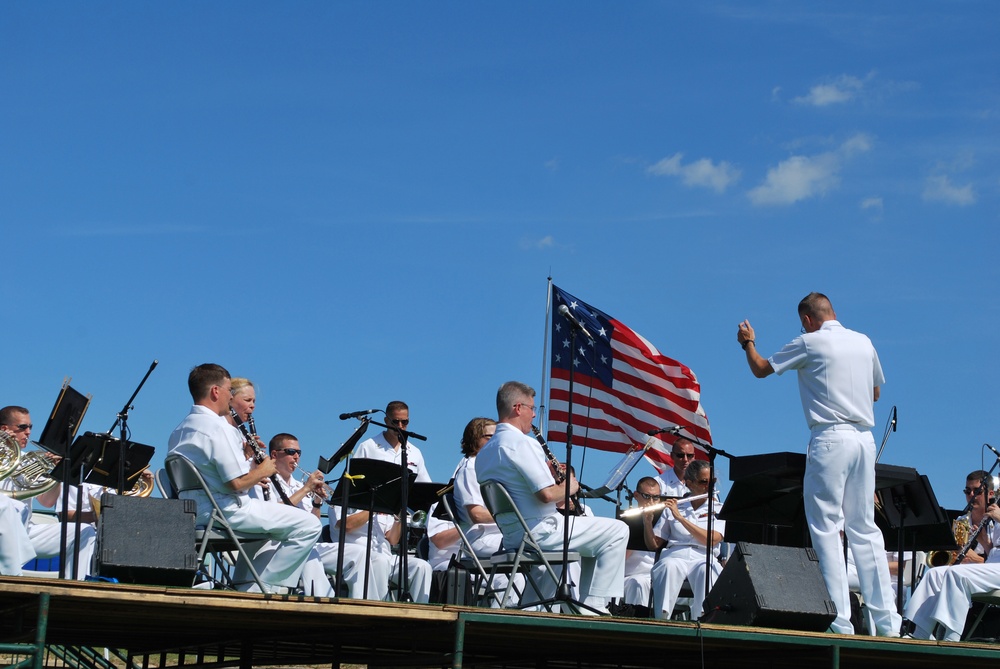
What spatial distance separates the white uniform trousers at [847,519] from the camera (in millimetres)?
8891

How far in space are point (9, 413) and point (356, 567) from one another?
3252 mm

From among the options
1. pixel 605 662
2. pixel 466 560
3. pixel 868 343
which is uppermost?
pixel 868 343

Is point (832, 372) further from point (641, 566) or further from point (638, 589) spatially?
point (641, 566)

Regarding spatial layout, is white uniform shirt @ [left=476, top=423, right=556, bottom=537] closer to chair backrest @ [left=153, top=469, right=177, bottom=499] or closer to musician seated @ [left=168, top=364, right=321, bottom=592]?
musician seated @ [left=168, top=364, right=321, bottom=592]

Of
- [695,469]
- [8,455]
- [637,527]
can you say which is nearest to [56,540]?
[8,455]

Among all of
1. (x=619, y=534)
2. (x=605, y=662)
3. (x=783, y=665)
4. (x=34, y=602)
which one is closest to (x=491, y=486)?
(x=619, y=534)

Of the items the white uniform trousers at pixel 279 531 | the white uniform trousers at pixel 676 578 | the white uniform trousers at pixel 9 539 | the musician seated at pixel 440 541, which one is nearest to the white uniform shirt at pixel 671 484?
the white uniform trousers at pixel 676 578

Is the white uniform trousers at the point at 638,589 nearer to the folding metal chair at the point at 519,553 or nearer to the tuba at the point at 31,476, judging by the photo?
the folding metal chair at the point at 519,553

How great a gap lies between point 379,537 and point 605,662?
2763 millimetres

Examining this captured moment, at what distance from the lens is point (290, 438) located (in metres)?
11.6

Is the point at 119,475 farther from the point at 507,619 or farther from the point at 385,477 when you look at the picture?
the point at 507,619

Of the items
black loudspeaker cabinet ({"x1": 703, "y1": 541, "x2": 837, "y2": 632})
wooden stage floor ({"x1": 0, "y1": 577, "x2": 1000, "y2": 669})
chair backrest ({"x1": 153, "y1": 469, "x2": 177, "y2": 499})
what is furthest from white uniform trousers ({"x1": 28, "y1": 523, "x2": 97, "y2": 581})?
black loudspeaker cabinet ({"x1": 703, "y1": 541, "x2": 837, "y2": 632})

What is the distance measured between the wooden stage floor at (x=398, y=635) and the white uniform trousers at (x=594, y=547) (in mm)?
464

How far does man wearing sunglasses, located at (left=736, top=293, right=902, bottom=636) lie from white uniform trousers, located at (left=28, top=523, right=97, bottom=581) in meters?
5.76
